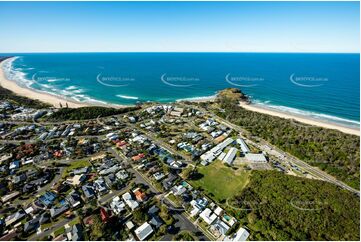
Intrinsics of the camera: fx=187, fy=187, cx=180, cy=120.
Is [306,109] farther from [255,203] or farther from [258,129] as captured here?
[255,203]

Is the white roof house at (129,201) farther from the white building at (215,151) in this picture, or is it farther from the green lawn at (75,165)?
the white building at (215,151)

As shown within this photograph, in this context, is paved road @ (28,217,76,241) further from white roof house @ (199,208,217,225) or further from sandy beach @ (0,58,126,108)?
sandy beach @ (0,58,126,108)

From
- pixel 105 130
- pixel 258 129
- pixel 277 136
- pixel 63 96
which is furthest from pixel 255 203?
pixel 63 96

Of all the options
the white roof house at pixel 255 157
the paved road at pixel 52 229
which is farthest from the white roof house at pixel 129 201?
the white roof house at pixel 255 157

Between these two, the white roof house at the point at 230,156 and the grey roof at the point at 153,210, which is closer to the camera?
the grey roof at the point at 153,210

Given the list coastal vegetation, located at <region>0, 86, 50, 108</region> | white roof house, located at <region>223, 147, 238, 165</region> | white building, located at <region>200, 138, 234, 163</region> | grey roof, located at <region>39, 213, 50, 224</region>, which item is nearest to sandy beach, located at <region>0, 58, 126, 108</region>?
coastal vegetation, located at <region>0, 86, 50, 108</region>

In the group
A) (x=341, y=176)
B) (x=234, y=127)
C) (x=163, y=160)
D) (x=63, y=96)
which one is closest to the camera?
(x=341, y=176)
